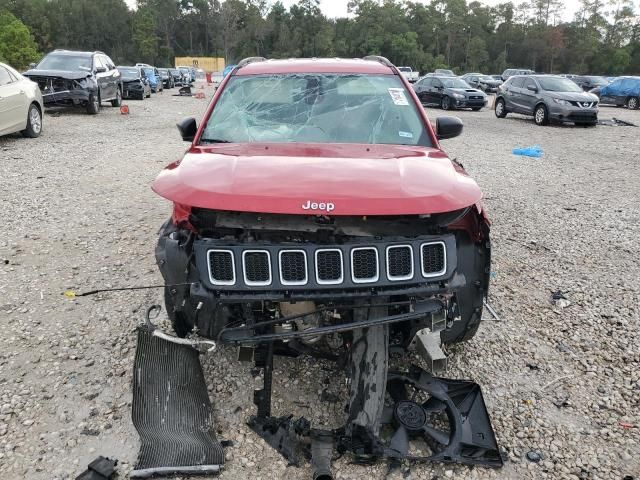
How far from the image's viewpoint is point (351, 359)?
281 centimetres

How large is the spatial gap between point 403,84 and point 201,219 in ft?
7.62

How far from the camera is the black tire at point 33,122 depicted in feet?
36.8

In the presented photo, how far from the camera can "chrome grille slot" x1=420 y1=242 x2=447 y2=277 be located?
8.11 ft

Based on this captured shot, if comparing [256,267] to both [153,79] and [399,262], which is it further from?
[153,79]

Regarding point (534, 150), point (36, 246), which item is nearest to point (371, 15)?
point (534, 150)

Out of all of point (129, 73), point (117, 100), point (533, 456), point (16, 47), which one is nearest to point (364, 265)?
point (533, 456)

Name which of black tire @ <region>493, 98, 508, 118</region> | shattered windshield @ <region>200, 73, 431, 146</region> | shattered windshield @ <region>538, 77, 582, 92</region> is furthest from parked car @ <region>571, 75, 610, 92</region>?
shattered windshield @ <region>200, 73, 431, 146</region>

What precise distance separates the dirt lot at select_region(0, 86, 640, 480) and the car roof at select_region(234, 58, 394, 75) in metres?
1.98

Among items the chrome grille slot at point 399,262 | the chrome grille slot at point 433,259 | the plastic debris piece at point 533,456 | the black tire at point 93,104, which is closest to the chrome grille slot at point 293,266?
the chrome grille slot at point 399,262

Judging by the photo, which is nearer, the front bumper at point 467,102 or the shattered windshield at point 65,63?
the shattered windshield at point 65,63

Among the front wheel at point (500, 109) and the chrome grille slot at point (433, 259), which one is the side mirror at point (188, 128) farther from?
the front wheel at point (500, 109)

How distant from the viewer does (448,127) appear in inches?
167

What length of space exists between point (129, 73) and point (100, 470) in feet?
78.2

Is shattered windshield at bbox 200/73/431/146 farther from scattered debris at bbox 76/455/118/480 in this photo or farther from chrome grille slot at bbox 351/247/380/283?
scattered debris at bbox 76/455/118/480
